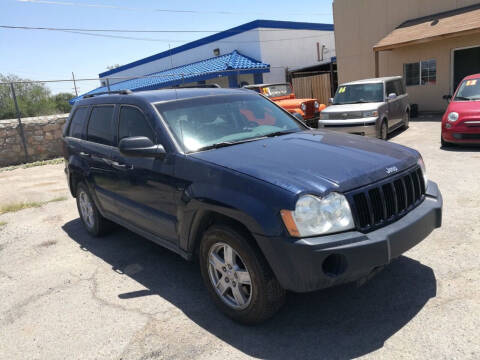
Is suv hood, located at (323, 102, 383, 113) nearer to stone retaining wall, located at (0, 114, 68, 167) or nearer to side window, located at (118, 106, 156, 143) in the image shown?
side window, located at (118, 106, 156, 143)

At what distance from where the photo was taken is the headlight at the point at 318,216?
2.52 metres

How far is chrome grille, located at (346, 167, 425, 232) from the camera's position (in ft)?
8.77

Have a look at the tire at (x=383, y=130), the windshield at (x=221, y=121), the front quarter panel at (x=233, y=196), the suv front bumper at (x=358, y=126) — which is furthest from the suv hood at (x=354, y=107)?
the front quarter panel at (x=233, y=196)

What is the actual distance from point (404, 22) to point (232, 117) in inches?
629

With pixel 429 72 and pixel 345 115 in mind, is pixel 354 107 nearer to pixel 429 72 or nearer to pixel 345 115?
pixel 345 115

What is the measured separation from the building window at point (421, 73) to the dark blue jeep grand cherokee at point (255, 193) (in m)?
14.2

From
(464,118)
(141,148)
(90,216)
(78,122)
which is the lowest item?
(90,216)

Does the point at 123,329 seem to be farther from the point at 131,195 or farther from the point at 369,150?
the point at 369,150

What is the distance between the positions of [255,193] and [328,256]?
63cm

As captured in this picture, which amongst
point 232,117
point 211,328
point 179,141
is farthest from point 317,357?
point 232,117

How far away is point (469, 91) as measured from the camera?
29.7 feet

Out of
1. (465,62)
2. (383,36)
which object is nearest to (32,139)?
(383,36)

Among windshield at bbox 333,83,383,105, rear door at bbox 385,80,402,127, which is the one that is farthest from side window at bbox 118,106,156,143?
rear door at bbox 385,80,402,127

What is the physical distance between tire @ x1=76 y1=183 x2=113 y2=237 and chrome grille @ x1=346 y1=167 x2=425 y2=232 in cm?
356
